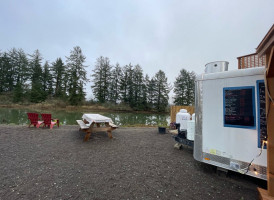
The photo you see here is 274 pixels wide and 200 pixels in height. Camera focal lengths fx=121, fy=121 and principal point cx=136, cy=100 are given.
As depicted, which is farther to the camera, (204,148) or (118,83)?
(118,83)

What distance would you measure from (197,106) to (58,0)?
1577cm

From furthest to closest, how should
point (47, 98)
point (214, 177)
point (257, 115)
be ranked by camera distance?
1. point (47, 98)
2. point (214, 177)
3. point (257, 115)

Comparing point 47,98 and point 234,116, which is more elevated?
point 47,98

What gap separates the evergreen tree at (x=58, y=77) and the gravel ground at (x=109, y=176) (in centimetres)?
2865

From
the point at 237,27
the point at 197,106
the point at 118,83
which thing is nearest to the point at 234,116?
the point at 197,106

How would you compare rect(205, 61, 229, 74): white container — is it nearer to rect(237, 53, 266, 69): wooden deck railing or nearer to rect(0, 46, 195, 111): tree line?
rect(237, 53, 266, 69): wooden deck railing

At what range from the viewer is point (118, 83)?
32.7m

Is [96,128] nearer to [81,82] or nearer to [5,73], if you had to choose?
[81,82]

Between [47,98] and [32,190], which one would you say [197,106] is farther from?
[47,98]

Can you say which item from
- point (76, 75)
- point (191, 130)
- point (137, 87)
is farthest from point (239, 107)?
point (76, 75)

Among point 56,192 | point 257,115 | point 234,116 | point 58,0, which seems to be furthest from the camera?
point 58,0

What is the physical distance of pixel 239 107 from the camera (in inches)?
91.4

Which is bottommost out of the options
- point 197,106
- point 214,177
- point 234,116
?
point 214,177

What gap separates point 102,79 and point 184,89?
71.5 feet
